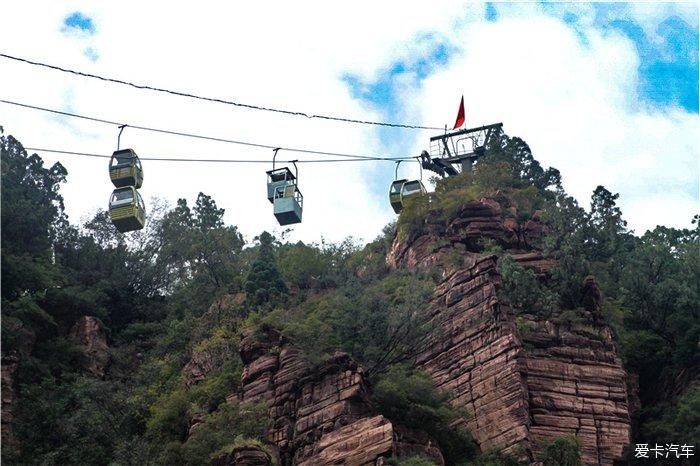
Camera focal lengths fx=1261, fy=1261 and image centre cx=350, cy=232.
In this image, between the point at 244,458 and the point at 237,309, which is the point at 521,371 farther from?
the point at 237,309

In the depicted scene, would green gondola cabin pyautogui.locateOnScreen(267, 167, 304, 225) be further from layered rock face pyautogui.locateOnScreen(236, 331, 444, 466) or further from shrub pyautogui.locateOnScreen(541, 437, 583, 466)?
shrub pyautogui.locateOnScreen(541, 437, 583, 466)

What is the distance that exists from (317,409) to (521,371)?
722cm

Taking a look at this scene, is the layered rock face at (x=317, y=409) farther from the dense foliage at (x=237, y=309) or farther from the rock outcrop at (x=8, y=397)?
the rock outcrop at (x=8, y=397)

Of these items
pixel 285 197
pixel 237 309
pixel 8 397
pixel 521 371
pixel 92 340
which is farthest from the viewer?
pixel 92 340

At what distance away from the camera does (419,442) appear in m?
37.4

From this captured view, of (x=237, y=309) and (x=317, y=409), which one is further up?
(x=237, y=309)

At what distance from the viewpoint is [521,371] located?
41438mm

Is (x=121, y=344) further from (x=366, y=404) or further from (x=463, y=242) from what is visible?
(x=366, y=404)

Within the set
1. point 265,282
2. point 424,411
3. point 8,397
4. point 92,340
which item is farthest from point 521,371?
point 92,340

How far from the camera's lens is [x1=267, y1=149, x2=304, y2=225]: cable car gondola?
35062mm

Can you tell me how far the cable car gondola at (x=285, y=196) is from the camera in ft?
115

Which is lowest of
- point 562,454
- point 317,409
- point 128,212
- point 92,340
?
point 562,454

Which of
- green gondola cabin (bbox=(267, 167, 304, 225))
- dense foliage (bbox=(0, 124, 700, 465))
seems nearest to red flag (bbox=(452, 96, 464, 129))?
dense foliage (bbox=(0, 124, 700, 465))

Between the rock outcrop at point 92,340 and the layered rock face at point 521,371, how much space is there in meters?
15.3
